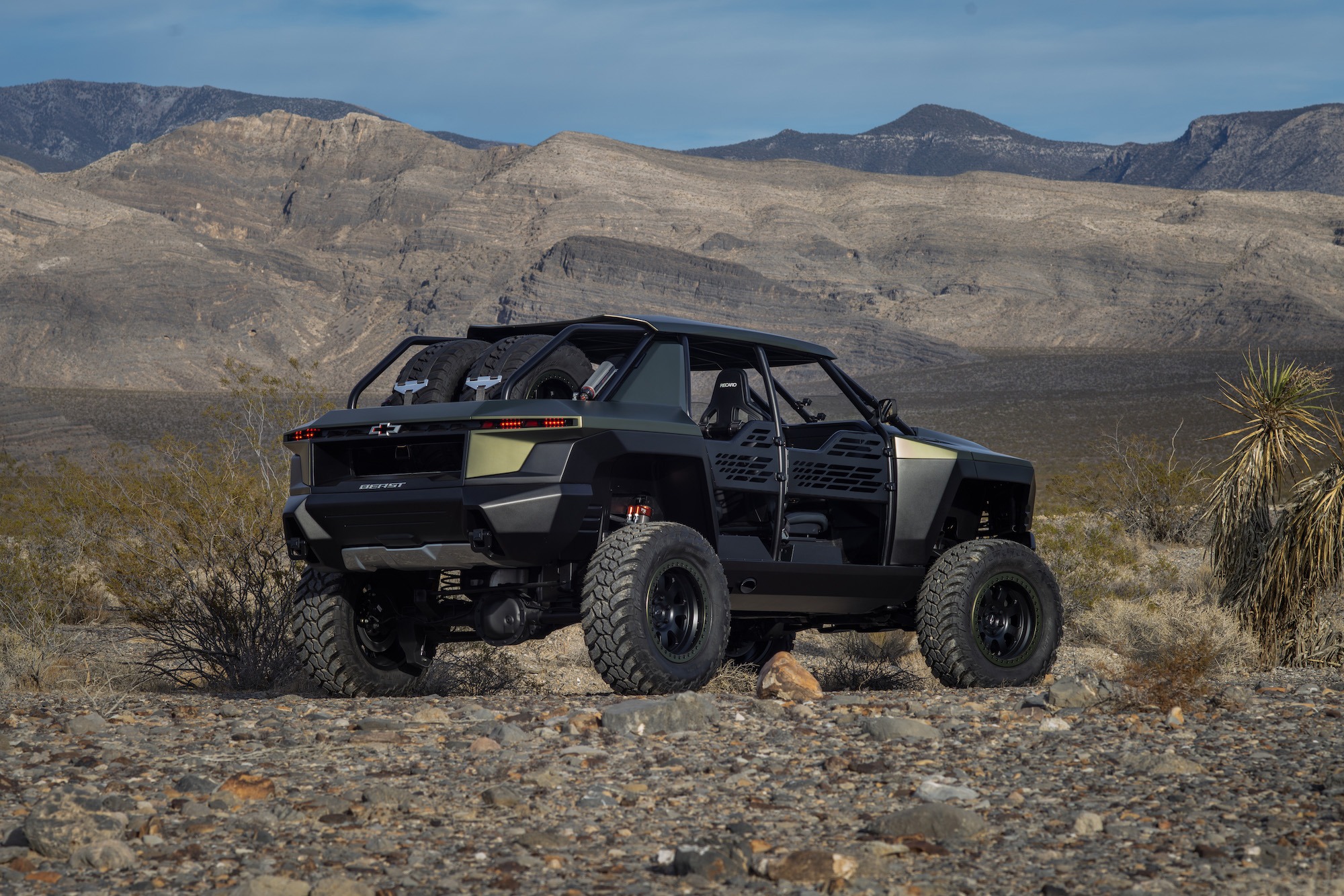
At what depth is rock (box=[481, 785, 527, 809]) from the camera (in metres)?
4.76

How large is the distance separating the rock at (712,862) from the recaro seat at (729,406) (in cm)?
428

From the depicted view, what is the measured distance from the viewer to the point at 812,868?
155 inches

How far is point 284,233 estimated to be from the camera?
413 ft

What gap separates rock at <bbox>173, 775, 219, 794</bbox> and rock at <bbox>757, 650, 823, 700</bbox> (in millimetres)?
3134

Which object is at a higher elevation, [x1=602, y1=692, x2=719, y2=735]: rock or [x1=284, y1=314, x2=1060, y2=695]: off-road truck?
[x1=284, y1=314, x2=1060, y2=695]: off-road truck

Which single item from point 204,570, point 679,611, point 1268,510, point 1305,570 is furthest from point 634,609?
point 1268,510

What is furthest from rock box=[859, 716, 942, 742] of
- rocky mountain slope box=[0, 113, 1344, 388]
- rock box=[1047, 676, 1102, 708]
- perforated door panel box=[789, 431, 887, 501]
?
rocky mountain slope box=[0, 113, 1344, 388]

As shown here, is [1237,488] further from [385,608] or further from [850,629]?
[385,608]

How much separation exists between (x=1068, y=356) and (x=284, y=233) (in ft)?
242

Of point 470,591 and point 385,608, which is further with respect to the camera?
point 385,608

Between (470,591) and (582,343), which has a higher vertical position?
(582,343)

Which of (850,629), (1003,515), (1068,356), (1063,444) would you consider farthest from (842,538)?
(1068,356)

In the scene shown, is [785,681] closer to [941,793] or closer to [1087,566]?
[941,793]

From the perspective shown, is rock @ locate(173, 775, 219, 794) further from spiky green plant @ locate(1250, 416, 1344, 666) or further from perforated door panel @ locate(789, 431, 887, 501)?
spiky green plant @ locate(1250, 416, 1344, 666)
